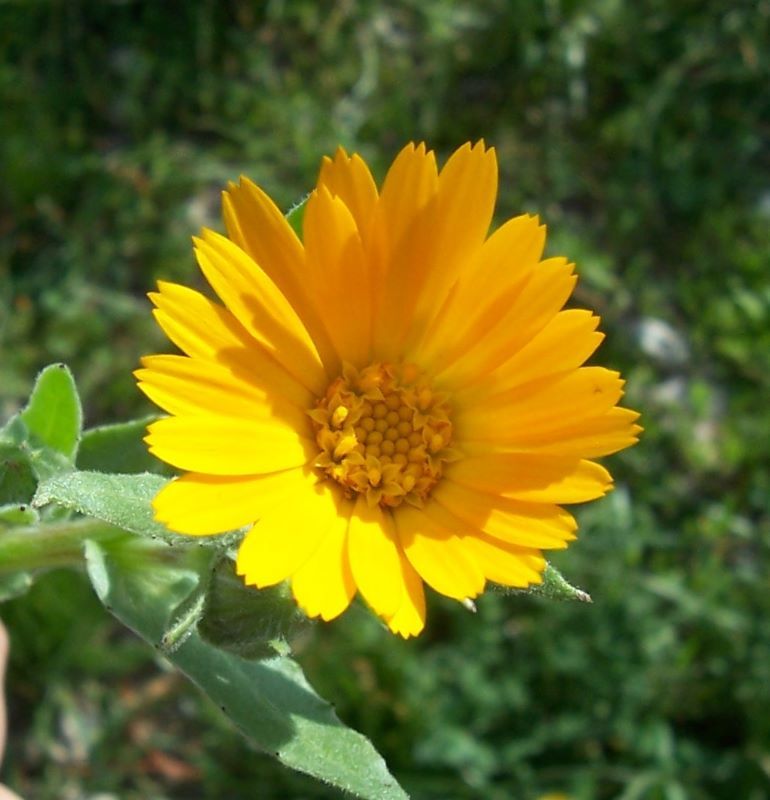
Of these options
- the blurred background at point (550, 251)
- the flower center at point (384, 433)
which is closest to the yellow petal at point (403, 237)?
the flower center at point (384, 433)

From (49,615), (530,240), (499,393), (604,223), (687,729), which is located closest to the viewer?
(530,240)

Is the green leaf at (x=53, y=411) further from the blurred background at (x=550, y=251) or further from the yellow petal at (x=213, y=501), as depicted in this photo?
the blurred background at (x=550, y=251)

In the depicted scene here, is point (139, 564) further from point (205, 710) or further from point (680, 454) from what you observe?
point (680, 454)

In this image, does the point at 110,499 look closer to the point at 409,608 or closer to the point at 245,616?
the point at 245,616

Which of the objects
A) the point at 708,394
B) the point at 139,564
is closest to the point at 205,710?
the point at 139,564

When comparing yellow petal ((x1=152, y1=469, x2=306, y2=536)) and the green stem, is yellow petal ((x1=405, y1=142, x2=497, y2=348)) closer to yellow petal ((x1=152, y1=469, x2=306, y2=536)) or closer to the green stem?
yellow petal ((x1=152, y1=469, x2=306, y2=536))
